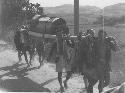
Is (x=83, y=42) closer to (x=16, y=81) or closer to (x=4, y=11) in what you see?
(x=16, y=81)

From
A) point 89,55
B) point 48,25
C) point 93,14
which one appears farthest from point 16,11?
point 93,14

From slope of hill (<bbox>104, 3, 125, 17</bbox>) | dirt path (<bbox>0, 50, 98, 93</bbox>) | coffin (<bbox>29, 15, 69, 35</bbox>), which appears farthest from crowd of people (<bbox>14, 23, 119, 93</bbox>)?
slope of hill (<bbox>104, 3, 125, 17</bbox>)

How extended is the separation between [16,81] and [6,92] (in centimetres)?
174

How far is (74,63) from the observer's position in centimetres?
937

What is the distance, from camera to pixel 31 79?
38.6 ft

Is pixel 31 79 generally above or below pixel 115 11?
above

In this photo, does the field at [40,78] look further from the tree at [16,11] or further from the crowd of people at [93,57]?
the tree at [16,11]

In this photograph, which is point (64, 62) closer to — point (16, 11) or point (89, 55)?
point (89, 55)

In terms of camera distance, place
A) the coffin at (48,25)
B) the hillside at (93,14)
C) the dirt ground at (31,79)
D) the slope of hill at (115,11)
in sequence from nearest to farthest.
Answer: the dirt ground at (31,79) → the coffin at (48,25) → the hillside at (93,14) → the slope of hill at (115,11)

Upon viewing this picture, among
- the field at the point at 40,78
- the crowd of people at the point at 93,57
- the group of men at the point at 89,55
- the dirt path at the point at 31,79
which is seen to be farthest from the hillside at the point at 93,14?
the crowd of people at the point at 93,57

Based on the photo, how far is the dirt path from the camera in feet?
33.8

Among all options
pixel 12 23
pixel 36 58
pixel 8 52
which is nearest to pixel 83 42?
pixel 36 58

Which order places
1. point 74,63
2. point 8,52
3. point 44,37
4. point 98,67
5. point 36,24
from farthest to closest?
point 8,52
point 36,24
point 44,37
point 74,63
point 98,67

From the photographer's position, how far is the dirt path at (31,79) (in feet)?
33.8
